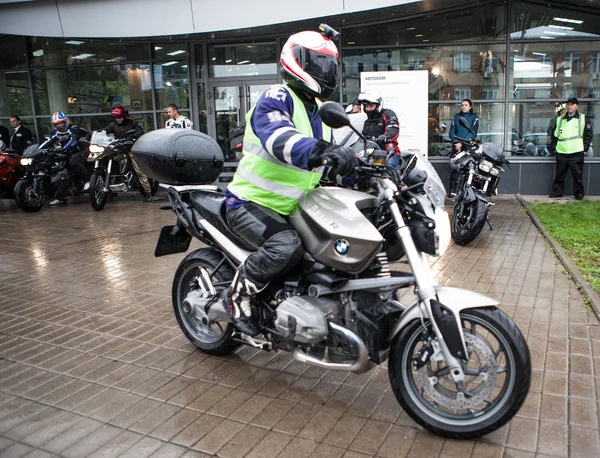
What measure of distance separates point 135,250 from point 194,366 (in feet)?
13.4

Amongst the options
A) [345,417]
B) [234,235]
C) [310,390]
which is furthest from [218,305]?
[345,417]

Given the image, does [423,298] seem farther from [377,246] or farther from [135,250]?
[135,250]

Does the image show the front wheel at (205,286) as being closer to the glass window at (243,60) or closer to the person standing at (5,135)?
the glass window at (243,60)

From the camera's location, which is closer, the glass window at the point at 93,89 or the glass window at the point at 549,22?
the glass window at the point at 549,22

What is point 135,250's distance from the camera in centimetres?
760

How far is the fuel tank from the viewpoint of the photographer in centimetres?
288

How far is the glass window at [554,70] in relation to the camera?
12.0 metres

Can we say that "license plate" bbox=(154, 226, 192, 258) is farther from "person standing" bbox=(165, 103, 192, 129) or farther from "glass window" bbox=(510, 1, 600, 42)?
"glass window" bbox=(510, 1, 600, 42)

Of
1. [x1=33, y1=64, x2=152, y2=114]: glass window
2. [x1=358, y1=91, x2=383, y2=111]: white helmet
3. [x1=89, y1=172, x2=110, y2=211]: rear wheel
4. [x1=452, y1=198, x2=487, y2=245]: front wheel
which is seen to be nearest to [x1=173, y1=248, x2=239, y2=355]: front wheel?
[x1=452, y1=198, x2=487, y2=245]: front wheel

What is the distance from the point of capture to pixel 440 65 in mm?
12617

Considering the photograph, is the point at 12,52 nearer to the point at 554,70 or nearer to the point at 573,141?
the point at 554,70

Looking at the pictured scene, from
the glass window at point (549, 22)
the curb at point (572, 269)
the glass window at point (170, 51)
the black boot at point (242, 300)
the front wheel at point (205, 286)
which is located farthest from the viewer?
the glass window at point (170, 51)

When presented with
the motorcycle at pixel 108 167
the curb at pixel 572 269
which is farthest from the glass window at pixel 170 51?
the curb at pixel 572 269

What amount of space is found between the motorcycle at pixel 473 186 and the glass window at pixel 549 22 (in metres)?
5.73
